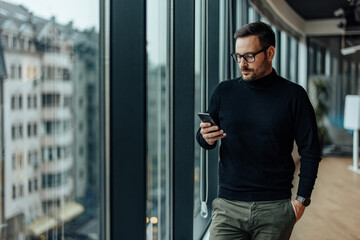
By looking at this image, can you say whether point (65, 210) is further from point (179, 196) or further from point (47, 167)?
point (179, 196)

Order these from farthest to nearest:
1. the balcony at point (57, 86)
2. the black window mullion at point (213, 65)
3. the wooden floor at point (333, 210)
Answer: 1. the wooden floor at point (333, 210)
2. the black window mullion at point (213, 65)
3. the balcony at point (57, 86)

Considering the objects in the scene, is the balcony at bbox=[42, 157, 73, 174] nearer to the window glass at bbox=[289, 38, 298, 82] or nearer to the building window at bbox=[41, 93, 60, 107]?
the building window at bbox=[41, 93, 60, 107]

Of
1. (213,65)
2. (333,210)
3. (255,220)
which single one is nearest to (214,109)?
(255,220)

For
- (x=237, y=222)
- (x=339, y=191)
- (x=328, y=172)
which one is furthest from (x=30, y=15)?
(x=328, y=172)

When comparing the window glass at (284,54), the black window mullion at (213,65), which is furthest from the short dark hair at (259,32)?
the window glass at (284,54)

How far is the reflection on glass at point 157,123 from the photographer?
230cm

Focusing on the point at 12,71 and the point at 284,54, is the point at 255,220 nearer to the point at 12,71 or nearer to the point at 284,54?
the point at 12,71

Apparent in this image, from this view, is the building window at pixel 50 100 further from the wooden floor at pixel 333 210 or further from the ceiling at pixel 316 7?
the ceiling at pixel 316 7

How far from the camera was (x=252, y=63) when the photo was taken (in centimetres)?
182

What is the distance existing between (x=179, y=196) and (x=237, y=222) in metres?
0.89

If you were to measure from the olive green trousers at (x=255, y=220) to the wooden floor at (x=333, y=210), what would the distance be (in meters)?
2.49

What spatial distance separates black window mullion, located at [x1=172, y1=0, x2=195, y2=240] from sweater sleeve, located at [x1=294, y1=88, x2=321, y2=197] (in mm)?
927

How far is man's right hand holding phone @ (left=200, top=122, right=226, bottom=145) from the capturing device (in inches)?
70.2

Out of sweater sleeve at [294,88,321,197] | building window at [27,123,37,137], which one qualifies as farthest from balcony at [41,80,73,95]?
sweater sleeve at [294,88,321,197]
